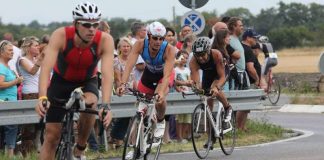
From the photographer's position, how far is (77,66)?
30.0ft

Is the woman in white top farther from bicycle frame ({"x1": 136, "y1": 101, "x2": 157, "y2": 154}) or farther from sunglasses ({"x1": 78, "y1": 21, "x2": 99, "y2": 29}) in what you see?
sunglasses ({"x1": 78, "y1": 21, "x2": 99, "y2": 29})

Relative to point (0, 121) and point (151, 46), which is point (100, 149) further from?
point (151, 46)

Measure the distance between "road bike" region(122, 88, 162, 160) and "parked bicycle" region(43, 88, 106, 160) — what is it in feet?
7.87

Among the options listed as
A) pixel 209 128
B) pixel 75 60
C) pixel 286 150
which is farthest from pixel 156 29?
pixel 286 150

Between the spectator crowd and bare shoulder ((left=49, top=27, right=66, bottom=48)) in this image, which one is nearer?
bare shoulder ((left=49, top=27, right=66, bottom=48))

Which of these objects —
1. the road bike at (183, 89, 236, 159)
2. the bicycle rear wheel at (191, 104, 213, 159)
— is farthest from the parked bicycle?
the bicycle rear wheel at (191, 104, 213, 159)

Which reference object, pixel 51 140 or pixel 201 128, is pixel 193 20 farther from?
pixel 51 140

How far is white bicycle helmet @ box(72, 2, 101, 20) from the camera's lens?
872 centimetres

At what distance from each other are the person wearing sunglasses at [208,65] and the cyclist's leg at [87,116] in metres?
3.93

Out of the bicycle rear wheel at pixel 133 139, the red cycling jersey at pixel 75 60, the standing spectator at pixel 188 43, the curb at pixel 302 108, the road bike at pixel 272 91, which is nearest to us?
→ the red cycling jersey at pixel 75 60

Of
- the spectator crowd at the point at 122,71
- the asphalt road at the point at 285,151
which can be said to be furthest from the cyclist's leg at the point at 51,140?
the asphalt road at the point at 285,151

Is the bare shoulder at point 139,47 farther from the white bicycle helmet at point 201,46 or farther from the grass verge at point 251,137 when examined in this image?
the grass verge at point 251,137

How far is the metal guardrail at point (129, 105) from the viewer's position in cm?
1277

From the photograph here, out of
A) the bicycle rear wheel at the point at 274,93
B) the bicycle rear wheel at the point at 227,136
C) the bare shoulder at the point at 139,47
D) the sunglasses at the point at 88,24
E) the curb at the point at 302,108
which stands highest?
the sunglasses at the point at 88,24
